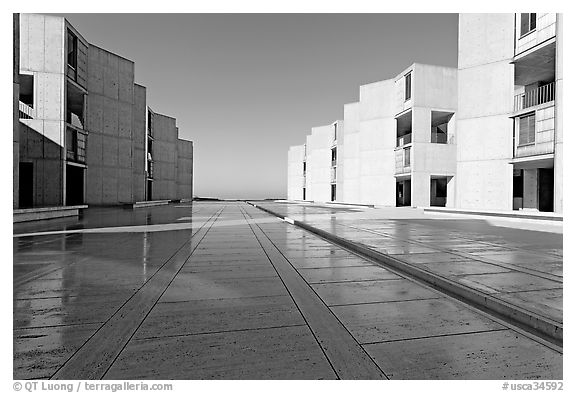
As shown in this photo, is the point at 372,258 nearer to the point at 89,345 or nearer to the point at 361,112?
the point at 89,345

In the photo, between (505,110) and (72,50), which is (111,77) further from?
(505,110)

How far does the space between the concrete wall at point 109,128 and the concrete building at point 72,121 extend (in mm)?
82

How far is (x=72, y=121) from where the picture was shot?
30.4m

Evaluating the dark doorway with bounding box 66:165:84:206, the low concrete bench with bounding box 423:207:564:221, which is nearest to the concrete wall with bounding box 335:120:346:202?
the low concrete bench with bounding box 423:207:564:221

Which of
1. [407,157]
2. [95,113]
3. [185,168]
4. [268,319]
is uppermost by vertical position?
[95,113]

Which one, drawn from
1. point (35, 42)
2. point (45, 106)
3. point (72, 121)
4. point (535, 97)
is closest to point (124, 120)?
point (72, 121)

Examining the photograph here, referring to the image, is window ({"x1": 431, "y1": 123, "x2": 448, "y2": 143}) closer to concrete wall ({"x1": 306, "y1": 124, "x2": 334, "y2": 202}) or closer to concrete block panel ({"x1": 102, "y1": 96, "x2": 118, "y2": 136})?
concrete wall ({"x1": 306, "y1": 124, "x2": 334, "y2": 202})

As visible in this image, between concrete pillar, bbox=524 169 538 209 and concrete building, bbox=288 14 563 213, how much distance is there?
0.06 meters

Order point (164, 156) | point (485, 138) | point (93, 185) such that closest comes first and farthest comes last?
1. point (485, 138)
2. point (93, 185)
3. point (164, 156)

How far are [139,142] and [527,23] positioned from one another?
35.9 meters

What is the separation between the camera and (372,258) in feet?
23.4

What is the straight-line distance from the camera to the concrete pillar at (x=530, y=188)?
23906 millimetres

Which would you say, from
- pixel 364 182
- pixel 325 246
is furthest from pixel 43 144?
pixel 364 182
